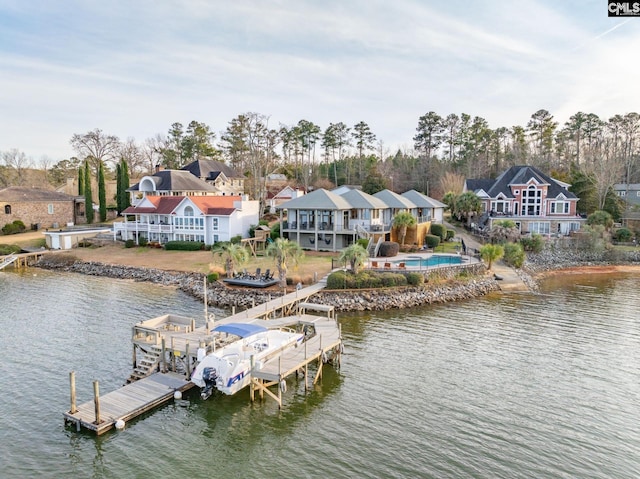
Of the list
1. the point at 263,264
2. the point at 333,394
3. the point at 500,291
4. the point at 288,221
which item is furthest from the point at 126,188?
the point at 333,394

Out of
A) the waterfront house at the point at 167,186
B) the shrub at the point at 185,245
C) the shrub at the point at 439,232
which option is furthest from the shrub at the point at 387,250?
the waterfront house at the point at 167,186

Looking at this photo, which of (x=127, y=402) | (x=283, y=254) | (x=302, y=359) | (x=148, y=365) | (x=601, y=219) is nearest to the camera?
(x=127, y=402)

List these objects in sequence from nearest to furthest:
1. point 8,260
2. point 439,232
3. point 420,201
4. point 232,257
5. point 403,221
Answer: point 232,257 → point 403,221 → point 8,260 → point 439,232 → point 420,201

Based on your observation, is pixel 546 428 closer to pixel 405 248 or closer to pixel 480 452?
pixel 480 452

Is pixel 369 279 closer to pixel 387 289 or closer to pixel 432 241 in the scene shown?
pixel 387 289

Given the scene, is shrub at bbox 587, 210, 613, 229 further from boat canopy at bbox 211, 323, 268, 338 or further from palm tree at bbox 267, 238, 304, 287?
boat canopy at bbox 211, 323, 268, 338

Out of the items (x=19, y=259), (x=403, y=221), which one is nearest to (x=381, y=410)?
(x=403, y=221)

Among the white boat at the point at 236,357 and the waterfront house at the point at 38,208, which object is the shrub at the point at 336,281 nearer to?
the white boat at the point at 236,357
